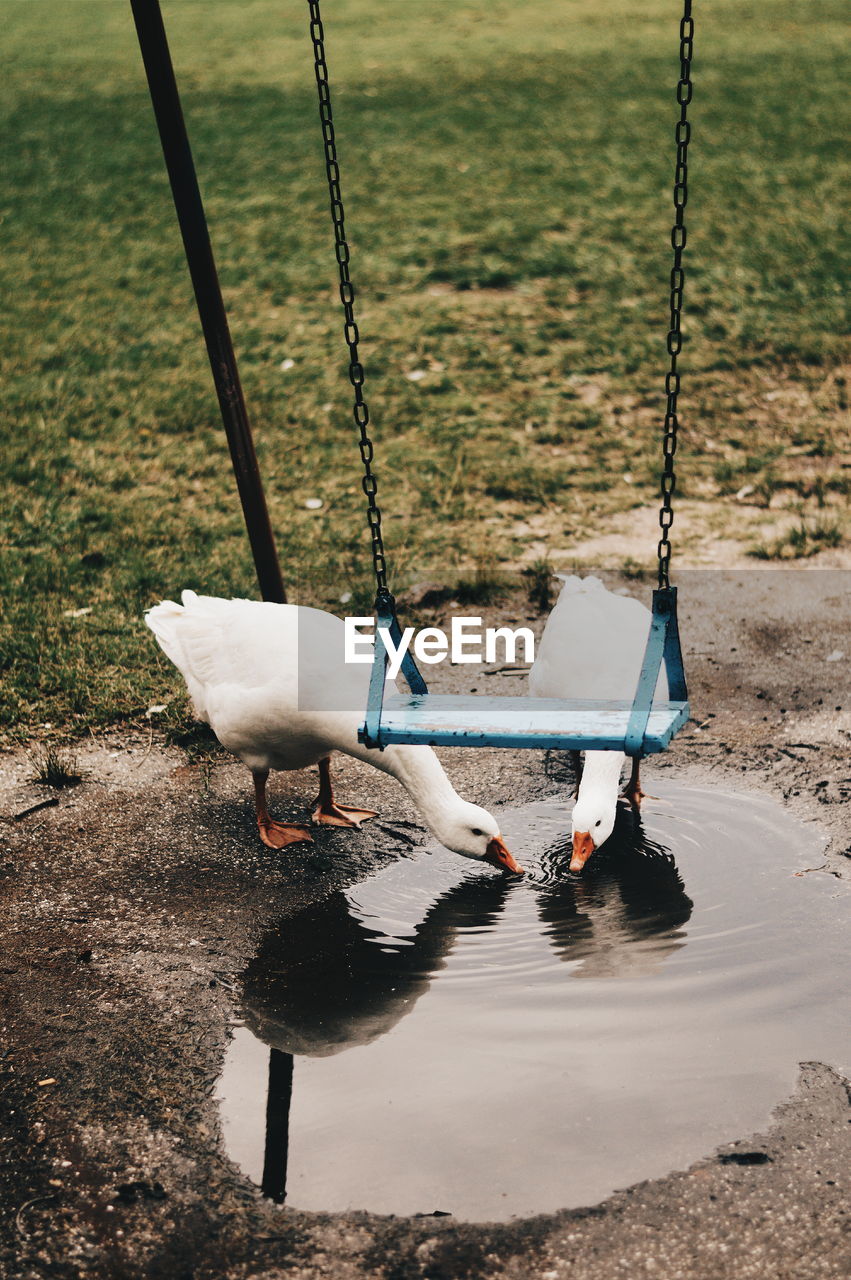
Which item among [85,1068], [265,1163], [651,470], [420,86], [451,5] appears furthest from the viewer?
[451,5]

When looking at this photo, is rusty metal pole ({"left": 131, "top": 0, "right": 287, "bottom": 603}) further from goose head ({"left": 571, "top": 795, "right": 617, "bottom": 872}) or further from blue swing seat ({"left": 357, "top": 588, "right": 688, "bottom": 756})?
goose head ({"left": 571, "top": 795, "right": 617, "bottom": 872})

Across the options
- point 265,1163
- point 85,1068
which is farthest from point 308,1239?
point 85,1068

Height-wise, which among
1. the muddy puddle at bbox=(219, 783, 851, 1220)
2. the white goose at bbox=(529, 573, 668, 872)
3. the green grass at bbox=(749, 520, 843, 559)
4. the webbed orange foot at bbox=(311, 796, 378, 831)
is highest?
the white goose at bbox=(529, 573, 668, 872)

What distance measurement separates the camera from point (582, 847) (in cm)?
425

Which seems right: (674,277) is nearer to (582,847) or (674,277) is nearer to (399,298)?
(582,847)

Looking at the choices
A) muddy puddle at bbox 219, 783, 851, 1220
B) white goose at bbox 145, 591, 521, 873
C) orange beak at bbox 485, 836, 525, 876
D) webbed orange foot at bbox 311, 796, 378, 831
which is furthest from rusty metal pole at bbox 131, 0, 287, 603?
orange beak at bbox 485, 836, 525, 876

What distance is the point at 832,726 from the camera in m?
5.21

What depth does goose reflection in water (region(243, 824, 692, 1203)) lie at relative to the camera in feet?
12.6

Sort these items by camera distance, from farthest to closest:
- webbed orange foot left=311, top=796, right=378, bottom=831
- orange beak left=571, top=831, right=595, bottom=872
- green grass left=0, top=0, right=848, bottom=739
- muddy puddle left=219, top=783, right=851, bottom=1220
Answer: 1. green grass left=0, top=0, right=848, bottom=739
2. webbed orange foot left=311, top=796, right=378, bottom=831
3. orange beak left=571, top=831, right=595, bottom=872
4. muddy puddle left=219, top=783, right=851, bottom=1220

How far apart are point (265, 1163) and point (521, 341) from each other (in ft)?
23.5

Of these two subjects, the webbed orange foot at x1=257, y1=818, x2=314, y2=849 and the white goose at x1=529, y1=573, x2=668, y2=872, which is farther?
the webbed orange foot at x1=257, y1=818, x2=314, y2=849

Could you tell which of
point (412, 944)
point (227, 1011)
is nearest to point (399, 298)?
point (412, 944)

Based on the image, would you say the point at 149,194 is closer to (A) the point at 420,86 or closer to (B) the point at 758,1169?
(A) the point at 420,86

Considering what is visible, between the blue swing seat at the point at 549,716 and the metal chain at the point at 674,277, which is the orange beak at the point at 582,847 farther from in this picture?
the metal chain at the point at 674,277
